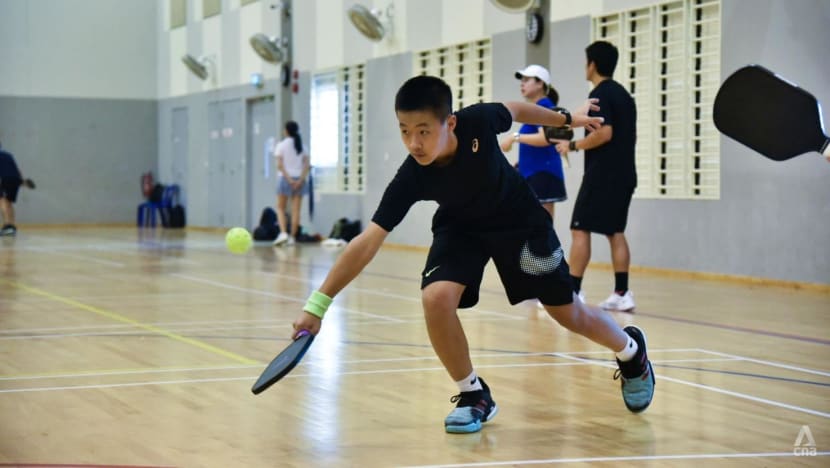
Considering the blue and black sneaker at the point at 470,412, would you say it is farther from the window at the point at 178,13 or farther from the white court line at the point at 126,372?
the window at the point at 178,13

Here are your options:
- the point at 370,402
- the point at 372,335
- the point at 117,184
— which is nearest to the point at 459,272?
the point at 370,402

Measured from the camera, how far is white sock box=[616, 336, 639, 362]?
4383 millimetres

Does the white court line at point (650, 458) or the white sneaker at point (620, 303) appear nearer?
the white court line at point (650, 458)

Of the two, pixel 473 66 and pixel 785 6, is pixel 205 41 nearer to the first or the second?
pixel 473 66

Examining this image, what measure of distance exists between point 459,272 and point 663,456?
36.6 inches

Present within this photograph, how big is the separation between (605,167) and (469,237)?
12.7 ft

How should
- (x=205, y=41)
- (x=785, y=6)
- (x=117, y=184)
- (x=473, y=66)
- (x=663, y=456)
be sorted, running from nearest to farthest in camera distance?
1. (x=663, y=456)
2. (x=785, y=6)
3. (x=473, y=66)
4. (x=205, y=41)
5. (x=117, y=184)

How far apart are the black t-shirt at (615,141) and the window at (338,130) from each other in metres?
10.0

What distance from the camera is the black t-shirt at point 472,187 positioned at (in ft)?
13.2

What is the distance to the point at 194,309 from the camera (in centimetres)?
826

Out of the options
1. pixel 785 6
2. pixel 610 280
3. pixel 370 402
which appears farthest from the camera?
pixel 610 280

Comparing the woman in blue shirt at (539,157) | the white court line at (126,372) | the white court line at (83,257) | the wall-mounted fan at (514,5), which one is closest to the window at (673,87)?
the wall-mounted fan at (514,5)

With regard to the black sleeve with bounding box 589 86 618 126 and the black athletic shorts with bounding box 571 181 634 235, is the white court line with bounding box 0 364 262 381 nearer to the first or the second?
the black athletic shorts with bounding box 571 181 634 235

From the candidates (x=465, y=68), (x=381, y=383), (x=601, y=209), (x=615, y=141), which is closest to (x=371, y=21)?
(x=465, y=68)
